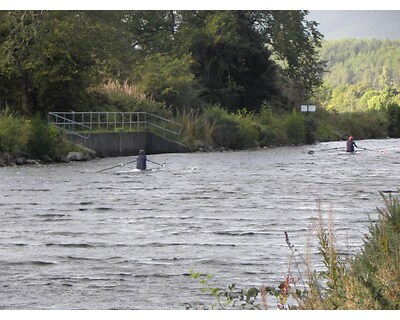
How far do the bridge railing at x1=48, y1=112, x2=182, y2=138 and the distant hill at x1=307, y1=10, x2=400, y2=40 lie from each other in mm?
19177

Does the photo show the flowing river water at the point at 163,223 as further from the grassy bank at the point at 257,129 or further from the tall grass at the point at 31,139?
the grassy bank at the point at 257,129

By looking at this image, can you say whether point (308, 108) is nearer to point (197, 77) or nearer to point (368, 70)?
point (197, 77)

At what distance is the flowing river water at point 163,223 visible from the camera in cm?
1116

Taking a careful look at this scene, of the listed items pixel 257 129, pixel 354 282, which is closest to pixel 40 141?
pixel 257 129

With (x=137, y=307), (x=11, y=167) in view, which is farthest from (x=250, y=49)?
(x=137, y=307)

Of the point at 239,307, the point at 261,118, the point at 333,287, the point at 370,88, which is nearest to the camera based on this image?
the point at 333,287

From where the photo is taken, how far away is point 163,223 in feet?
59.4

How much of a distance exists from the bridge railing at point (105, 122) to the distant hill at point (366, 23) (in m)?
19.2

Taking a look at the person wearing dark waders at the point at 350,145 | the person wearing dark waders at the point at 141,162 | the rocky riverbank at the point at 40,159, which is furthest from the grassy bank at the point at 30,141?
the person wearing dark waders at the point at 350,145

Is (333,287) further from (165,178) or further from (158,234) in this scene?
(165,178)

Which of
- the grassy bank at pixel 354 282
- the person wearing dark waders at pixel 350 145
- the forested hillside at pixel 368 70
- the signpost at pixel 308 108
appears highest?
the forested hillside at pixel 368 70

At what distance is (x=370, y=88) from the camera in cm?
1966

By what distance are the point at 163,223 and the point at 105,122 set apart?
61.8ft

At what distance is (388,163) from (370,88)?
15.3 meters
